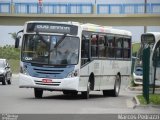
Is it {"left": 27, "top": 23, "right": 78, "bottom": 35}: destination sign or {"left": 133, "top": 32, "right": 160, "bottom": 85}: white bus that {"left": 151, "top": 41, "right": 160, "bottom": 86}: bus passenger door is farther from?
{"left": 27, "top": 23, "right": 78, "bottom": 35}: destination sign

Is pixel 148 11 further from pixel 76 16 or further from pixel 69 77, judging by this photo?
pixel 69 77

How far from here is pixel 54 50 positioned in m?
26.0

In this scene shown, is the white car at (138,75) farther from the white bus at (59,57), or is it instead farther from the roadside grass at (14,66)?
the roadside grass at (14,66)

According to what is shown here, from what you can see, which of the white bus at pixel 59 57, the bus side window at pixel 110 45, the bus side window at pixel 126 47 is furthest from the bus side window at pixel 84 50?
the bus side window at pixel 126 47

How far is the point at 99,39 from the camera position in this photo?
92.4ft

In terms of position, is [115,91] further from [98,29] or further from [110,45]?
[98,29]

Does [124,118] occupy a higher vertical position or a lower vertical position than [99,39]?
lower

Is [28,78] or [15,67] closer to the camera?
[28,78]

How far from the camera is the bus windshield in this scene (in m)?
25.9

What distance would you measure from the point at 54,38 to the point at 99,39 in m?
2.71

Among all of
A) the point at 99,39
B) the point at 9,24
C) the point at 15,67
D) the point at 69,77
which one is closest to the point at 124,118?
the point at 69,77

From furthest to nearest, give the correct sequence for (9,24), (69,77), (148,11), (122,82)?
(9,24)
(148,11)
(122,82)
(69,77)

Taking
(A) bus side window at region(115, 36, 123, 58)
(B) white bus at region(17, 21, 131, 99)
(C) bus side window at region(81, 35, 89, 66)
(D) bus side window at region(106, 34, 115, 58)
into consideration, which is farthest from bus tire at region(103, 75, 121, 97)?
(C) bus side window at region(81, 35, 89, 66)

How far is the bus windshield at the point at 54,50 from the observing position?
25.9 meters
